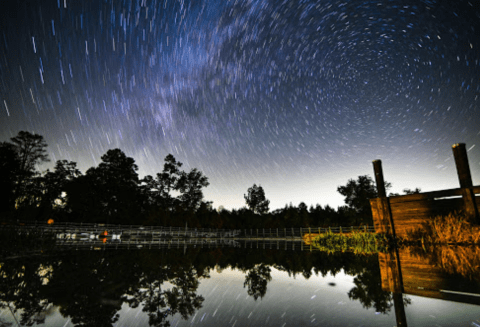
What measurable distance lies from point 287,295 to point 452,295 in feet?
6.47

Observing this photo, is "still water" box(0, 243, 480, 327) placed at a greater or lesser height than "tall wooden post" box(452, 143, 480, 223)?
lesser

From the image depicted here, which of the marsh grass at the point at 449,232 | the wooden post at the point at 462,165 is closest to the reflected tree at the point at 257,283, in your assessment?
the marsh grass at the point at 449,232

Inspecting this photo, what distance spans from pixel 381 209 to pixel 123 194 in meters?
38.5

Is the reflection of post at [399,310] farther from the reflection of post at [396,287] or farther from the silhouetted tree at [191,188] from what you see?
the silhouetted tree at [191,188]

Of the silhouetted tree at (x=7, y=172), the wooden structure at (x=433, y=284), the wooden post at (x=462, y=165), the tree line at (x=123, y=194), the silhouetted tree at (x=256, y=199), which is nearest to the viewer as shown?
the wooden structure at (x=433, y=284)

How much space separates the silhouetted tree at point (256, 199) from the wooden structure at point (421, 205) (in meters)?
52.3

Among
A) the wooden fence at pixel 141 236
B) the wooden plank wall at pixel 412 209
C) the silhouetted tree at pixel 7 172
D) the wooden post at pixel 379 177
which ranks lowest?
the wooden fence at pixel 141 236

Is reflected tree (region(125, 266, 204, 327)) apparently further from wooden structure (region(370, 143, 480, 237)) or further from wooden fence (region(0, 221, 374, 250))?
wooden structure (region(370, 143, 480, 237))

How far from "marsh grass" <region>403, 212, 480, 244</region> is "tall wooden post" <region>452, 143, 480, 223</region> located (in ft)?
1.13

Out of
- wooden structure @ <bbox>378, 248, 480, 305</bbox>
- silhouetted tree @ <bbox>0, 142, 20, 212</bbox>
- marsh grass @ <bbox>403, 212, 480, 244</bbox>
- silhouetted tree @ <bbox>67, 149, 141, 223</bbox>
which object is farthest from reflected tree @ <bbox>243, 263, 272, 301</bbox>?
silhouetted tree @ <bbox>67, 149, 141, 223</bbox>

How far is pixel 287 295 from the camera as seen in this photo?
335 centimetres

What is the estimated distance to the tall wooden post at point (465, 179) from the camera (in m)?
10.0

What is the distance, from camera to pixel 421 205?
11789 mm

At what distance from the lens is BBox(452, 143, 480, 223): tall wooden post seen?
32.8 ft
